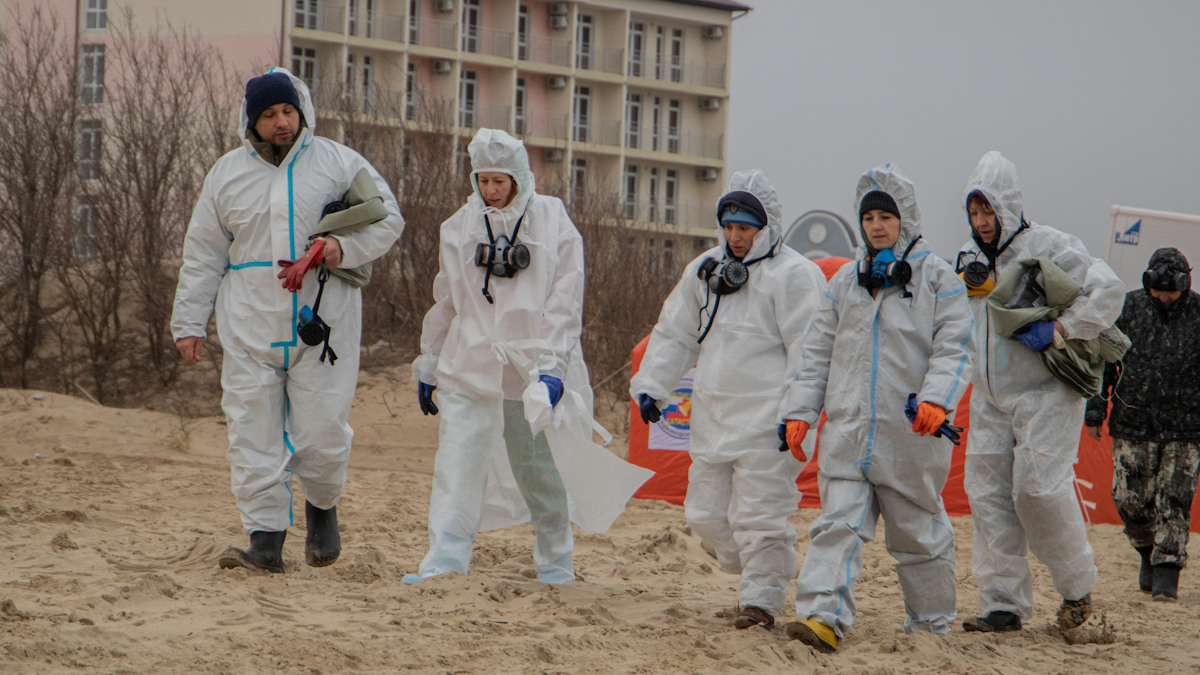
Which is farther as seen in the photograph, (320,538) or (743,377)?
(320,538)

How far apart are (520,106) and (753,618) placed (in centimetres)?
3349

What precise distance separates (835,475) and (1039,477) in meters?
0.94

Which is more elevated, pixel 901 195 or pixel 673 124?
pixel 673 124

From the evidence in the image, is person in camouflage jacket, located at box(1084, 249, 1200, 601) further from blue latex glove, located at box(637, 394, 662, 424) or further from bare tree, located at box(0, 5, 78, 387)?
bare tree, located at box(0, 5, 78, 387)

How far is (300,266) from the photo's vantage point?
5414 millimetres

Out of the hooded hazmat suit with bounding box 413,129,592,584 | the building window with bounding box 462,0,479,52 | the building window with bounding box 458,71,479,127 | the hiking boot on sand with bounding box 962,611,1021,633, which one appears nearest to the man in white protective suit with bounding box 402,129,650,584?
the hooded hazmat suit with bounding box 413,129,592,584

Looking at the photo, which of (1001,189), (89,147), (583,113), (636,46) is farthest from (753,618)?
(636,46)

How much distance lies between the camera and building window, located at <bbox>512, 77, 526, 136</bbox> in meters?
36.6

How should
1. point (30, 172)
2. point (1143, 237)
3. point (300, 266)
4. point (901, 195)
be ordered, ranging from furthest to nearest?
1. point (30, 172)
2. point (1143, 237)
3. point (300, 266)
4. point (901, 195)

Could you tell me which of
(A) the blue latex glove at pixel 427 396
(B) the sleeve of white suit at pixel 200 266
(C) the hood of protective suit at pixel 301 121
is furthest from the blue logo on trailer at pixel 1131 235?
(B) the sleeve of white suit at pixel 200 266

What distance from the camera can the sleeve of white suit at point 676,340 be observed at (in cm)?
541

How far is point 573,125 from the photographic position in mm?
38250

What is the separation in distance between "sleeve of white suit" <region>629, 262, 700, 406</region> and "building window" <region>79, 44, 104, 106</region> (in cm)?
1173

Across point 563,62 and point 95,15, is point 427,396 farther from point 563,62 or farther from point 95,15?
point 563,62
